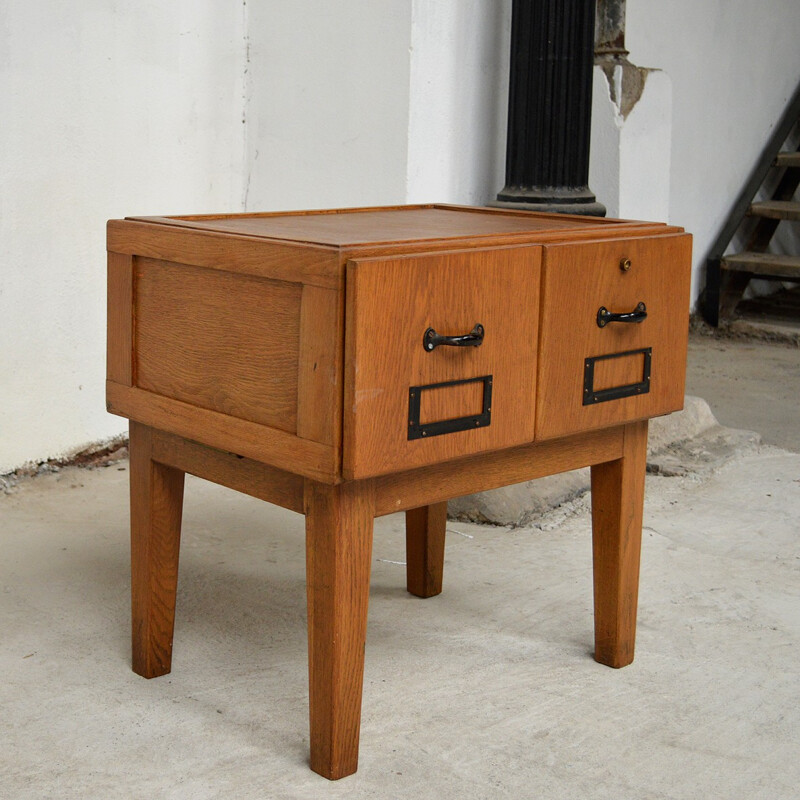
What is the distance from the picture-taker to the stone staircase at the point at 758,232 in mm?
5781

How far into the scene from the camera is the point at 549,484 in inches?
120

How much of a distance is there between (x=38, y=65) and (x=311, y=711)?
204 centimetres

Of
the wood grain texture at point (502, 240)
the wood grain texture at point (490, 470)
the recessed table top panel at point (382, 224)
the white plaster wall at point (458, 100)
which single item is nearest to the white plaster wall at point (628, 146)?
the white plaster wall at point (458, 100)

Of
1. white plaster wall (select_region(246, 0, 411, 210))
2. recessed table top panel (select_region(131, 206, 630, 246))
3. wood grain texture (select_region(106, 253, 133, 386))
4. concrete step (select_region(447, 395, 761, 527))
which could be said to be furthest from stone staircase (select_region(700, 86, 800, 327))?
wood grain texture (select_region(106, 253, 133, 386))

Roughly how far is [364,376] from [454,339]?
6.3 inches

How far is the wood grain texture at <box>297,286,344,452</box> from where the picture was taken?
1.58 metres

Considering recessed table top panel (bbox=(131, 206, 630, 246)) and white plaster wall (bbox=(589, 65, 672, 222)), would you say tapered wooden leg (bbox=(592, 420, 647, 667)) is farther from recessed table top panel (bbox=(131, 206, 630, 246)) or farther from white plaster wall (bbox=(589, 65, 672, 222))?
white plaster wall (bbox=(589, 65, 672, 222))

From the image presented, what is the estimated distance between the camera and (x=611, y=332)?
1.94m

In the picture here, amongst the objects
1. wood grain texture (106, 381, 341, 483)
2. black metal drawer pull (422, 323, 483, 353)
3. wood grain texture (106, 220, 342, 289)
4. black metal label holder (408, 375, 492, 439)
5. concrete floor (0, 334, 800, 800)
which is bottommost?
concrete floor (0, 334, 800, 800)

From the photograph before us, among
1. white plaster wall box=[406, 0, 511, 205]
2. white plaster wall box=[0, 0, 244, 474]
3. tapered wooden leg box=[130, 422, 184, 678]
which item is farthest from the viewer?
white plaster wall box=[406, 0, 511, 205]

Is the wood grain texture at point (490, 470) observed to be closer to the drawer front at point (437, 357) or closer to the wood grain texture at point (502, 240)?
the drawer front at point (437, 357)

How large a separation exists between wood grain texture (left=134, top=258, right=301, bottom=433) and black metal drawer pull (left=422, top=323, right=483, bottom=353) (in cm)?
18

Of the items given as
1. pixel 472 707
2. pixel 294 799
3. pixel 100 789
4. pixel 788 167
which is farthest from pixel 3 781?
pixel 788 167

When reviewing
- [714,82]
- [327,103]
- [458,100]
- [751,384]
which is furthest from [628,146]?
[714,82]
